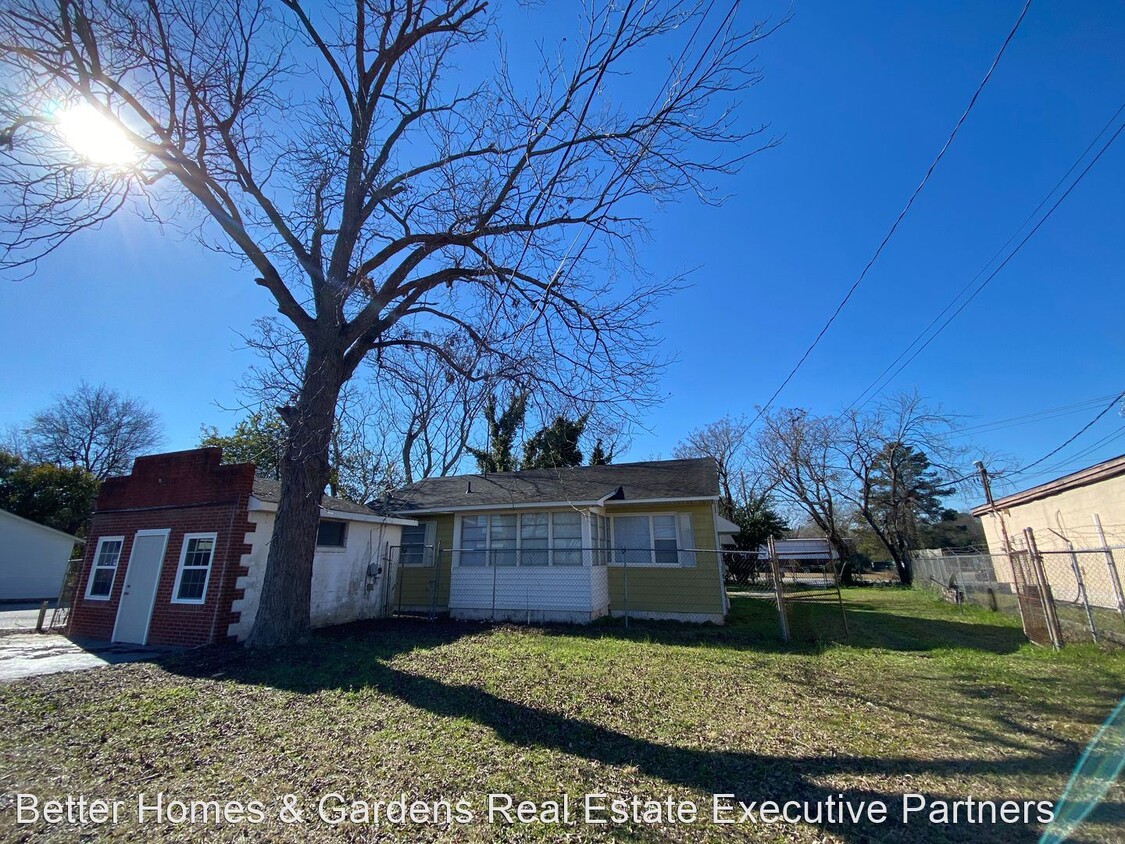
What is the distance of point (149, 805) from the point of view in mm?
3398

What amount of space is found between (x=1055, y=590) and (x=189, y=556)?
67.4 ft

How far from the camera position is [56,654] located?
28.5 ft

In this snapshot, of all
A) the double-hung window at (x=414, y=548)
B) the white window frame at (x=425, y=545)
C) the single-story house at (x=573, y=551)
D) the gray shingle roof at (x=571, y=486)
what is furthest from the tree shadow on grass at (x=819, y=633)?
the double-hung window at (x=414, y=548)

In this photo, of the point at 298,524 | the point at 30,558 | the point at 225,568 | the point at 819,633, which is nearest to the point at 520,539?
the point at 298,524

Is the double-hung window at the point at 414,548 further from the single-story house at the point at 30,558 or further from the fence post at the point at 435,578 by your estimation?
the single-story house at the point at 30,558

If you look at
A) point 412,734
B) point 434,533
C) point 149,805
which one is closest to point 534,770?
point 412,734

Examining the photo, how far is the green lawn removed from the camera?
329 centimetres

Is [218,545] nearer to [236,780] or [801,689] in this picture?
[236,780]

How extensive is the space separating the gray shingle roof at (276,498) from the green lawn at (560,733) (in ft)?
10.8

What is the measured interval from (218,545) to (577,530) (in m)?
7.99

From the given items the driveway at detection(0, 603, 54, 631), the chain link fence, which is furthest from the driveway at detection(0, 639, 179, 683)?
the chain link fence

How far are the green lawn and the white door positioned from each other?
347cm

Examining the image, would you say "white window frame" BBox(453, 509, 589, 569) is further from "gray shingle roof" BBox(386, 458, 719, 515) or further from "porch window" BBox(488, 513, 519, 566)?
"gray shingle roof" BBox(386, 458, 719, 515)

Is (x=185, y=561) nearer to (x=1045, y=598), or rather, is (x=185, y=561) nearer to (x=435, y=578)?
(x=435, y=578)
